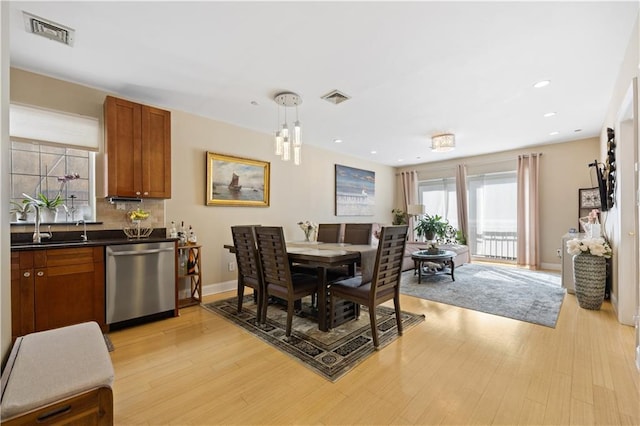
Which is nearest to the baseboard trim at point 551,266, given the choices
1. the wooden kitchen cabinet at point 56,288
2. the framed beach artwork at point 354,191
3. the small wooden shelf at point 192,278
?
the framed beach artwork at point 354,191

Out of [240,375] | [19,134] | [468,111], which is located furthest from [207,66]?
[468,111]

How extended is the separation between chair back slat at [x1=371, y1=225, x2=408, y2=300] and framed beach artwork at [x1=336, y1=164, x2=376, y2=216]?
353cm

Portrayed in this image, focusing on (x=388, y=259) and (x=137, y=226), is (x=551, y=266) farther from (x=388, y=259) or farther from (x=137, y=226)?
(x=137, y=226)

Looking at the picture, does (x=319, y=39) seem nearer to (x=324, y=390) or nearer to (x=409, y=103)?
(x=409, y=103)

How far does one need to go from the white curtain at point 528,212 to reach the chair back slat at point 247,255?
5724mm

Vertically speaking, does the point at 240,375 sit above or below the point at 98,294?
below

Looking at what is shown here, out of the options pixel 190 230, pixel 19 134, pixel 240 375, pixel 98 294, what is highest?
pixel 19 134

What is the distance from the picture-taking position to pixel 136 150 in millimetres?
3057

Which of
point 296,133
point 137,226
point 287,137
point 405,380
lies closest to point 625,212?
point 405,380

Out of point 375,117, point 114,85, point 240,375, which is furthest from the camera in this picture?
point 375,117

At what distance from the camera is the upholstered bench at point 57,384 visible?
91 centimetres

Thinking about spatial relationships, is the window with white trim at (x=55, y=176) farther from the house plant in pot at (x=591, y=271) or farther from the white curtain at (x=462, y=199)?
the white curtain at (x=462, y=199)

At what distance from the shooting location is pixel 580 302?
325 centimetres

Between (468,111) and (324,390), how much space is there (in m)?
3.81
